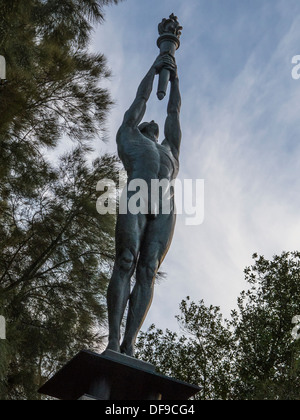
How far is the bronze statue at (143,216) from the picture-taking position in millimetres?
3346

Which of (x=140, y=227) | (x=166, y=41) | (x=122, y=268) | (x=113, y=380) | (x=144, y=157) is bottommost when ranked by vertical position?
(x=113, y=380)

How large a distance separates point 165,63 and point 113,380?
2.69 meters

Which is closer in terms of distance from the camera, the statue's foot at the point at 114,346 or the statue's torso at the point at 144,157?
the statue's foot at the point at 114,346

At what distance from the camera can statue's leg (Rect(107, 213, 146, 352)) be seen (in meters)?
3.24

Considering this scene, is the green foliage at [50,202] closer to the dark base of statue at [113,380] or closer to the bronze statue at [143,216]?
the bronze statue at [143,216]

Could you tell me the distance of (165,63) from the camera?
4480 millimetres

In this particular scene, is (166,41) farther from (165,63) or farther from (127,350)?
(127,350)

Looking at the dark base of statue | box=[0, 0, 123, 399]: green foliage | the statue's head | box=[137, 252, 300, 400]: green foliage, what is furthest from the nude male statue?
box=[137, 252, 300, 400]: green foliage

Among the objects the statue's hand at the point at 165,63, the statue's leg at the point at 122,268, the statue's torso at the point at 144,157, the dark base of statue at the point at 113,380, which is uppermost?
the statue's hand at the point at 165,63

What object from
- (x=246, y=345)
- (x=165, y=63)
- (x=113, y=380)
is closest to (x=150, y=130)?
(x=165, y=63)

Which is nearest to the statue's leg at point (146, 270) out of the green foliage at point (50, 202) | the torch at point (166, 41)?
the torch at point (166, 41)

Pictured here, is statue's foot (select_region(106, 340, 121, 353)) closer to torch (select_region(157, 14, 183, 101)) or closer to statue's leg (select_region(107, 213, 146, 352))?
statue's leg (select_region(107, 213, 146, 352))
